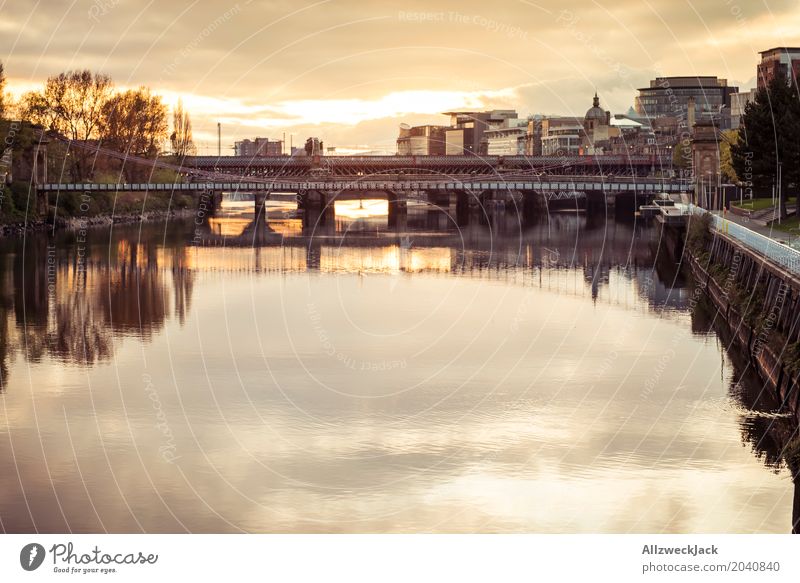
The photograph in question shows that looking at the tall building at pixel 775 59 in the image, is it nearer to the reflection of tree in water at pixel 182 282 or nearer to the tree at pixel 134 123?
the tree at pixel 134 123

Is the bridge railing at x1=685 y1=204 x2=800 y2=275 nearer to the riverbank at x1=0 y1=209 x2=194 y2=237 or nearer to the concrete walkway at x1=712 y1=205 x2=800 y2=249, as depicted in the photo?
the concrete walkway at x1=712 y1=205 x2=800 y2=249

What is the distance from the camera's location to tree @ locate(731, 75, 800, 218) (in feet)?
207

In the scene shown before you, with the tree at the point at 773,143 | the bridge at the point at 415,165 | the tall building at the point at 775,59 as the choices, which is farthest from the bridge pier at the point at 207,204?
the tree at the point at 773,143

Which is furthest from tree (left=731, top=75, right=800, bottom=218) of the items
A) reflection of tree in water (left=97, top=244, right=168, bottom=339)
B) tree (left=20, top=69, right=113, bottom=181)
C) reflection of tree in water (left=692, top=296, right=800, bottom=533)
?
tree (left=20, top=69, right=113, bottom=181)

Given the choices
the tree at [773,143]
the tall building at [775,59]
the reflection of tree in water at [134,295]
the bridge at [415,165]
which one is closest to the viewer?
the reflection of tree in water at [134,295]

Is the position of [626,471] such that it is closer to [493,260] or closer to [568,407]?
[568,407]

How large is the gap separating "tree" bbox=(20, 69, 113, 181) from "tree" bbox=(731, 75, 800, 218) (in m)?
56.6

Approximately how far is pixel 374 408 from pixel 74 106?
83.2 meters

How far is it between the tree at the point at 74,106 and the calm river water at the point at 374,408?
44621 mm

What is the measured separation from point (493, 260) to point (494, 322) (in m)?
25.7

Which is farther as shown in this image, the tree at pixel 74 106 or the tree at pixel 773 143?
the tree at pixel 74 106

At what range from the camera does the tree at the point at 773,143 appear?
207 ft

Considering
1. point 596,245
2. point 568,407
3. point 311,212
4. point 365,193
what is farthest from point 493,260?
point 365,193

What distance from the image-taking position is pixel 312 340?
43625 millimetres
